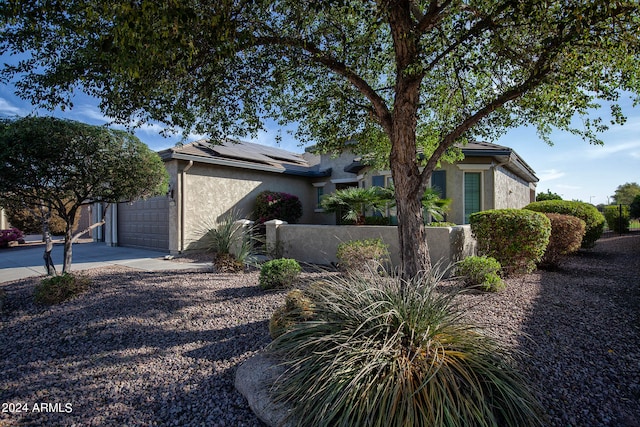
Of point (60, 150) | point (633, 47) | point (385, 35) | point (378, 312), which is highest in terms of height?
point (385, 35)

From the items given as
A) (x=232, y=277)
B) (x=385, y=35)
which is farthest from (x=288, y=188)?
A: (x=385, y=35)

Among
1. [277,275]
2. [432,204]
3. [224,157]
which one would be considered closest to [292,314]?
[277,275]

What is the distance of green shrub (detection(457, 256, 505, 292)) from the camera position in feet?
18.0

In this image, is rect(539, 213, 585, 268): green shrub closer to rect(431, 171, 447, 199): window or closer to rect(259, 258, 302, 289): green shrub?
rect(431, 171, 447, 199): window

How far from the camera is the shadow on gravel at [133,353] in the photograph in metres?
2.64

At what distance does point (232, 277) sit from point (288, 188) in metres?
8.46

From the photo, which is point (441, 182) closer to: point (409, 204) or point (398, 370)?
point (409, 204)

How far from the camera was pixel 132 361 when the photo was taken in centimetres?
342

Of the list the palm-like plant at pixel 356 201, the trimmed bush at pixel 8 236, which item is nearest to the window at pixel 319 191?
the palm-like plant at pixel 356 201

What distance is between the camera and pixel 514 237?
657cm

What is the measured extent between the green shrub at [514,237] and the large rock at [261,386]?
5625 millimetres

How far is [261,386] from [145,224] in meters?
12.1

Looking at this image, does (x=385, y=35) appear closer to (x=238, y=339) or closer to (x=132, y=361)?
(x=238, y=339)

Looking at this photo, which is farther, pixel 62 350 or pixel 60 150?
pixel 60 150
